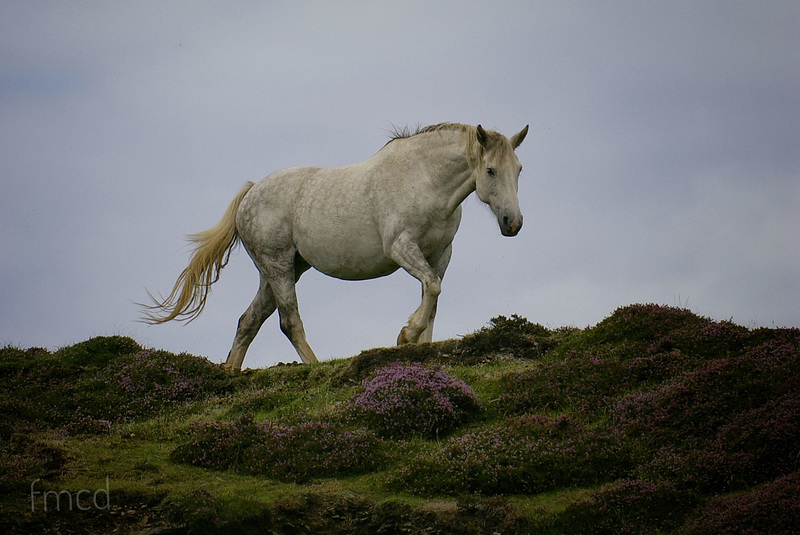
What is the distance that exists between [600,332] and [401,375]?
3680 millimetres

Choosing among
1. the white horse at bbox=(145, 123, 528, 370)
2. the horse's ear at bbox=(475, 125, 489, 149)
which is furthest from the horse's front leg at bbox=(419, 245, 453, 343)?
the horse's ear at bbox=(475, 125, 489, 149)

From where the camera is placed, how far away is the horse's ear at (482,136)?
15.7 m

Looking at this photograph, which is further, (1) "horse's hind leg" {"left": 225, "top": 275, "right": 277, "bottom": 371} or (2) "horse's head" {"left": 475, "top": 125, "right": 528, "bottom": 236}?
(1) "horse's hind leg" {"left": 225, "top": 275, "right": 277, "bottom": 371}

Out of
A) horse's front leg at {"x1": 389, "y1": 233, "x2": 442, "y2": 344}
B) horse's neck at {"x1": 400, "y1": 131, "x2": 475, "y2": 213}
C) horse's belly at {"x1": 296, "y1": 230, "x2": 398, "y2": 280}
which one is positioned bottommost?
horse's front leg at {"x1": 389, "y1": 233, "x2": 442, "y2": 344}

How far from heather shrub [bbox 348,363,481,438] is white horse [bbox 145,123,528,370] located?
2383mm

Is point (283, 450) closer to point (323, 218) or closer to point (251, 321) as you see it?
point (323, 218)

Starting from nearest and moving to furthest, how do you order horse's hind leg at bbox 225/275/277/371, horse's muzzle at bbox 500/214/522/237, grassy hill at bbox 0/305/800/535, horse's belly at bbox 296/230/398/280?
grassy hill at bbox 0/305/800/535
horse's muzzle at bbox 500/214/522/237
horse's belly at bbox 296/230/398/280
horse's hind leg at bbox 225/275/277/371

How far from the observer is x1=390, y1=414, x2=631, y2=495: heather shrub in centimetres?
1092

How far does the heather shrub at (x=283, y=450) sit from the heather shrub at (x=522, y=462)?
789mm

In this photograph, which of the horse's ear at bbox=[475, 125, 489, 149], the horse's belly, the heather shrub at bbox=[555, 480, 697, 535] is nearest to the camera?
the heather shrub at bbox=[555, 480, 697, 535]

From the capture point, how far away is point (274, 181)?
19266mm

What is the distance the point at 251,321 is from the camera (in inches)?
754

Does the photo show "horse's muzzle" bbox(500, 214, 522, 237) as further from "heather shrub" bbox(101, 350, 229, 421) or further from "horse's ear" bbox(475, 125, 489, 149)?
→ "heather shrub" bbox(101, 350, 229, 421)

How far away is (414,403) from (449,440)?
1.00 metres
